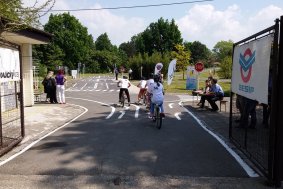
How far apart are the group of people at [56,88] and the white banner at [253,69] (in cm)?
1356

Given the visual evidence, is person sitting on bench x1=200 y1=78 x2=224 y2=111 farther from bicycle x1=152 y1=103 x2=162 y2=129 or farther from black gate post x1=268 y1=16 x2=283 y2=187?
black gate post x1=268 y1=16 x2=283 y2=187

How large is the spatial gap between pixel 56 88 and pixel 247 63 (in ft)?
49.4

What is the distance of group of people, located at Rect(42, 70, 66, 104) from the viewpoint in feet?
69.5

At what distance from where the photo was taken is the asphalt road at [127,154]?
6977 mm

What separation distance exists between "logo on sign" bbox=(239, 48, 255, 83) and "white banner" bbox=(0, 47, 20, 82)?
501 centimetres

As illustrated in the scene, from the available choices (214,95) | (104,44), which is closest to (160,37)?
(104,44)

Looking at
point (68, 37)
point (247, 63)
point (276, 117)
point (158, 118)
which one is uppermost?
point (68, 37)

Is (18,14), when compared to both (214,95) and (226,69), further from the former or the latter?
(226,69)

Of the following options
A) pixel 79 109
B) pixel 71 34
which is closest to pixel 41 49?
pixel 71 34

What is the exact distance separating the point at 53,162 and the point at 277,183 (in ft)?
13.6

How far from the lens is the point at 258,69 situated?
22.5 ft

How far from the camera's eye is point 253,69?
723 centimetres

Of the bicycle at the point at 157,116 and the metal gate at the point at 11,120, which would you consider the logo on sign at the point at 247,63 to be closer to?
the bicycle at the point at 157,116

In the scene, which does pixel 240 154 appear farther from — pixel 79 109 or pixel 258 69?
pixel 79 109
